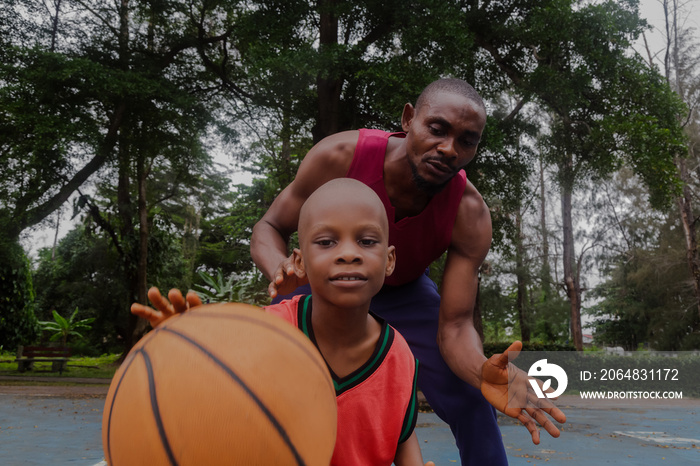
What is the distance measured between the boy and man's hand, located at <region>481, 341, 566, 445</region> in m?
0.29

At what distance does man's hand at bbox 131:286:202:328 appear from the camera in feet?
5.28

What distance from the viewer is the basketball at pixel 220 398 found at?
4.44 ft

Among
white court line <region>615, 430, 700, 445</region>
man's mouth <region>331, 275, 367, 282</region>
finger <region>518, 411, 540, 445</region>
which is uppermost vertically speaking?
man's mouth <region>331, 275, 367, 282</region>

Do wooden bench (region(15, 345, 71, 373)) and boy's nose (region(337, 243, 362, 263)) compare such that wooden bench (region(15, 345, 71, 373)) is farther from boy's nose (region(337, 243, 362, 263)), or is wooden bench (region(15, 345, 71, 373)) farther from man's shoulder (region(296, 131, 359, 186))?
boy's nose (region(337, 243, 362, 263))

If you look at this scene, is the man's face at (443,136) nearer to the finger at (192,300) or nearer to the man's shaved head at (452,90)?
the man's shaved head at (452,90)

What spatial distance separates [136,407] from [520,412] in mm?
1261

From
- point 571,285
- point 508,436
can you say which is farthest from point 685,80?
point 508,436

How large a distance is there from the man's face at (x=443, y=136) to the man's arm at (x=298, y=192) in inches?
13.2

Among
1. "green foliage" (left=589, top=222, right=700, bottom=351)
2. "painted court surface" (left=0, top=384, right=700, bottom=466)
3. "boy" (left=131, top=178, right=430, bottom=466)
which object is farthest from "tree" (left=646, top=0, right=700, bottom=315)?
"boy" (left=131, top=178, right=430, bottom=466)

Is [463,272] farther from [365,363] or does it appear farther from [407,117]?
[365,363]

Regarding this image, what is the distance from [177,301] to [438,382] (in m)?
1.41

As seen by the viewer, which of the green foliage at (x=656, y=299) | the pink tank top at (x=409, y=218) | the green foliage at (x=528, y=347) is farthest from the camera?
the green foliage at (x=656, y=299)

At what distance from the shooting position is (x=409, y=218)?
250 cm

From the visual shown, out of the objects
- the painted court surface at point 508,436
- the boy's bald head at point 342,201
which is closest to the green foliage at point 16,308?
the painted court surface at point 508,436
